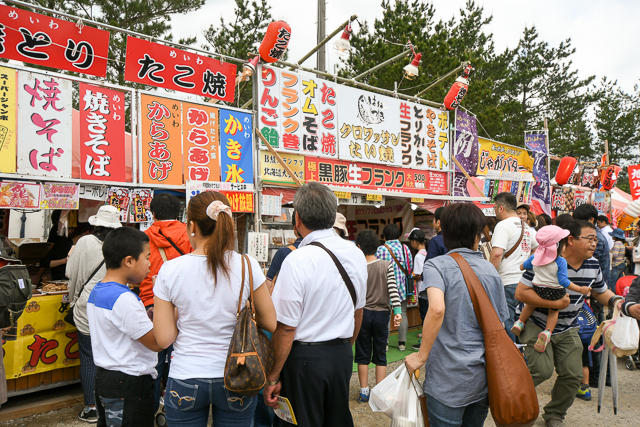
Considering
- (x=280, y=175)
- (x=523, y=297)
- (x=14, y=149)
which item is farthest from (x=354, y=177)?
(x=14, y=149)

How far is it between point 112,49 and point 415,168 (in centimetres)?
906

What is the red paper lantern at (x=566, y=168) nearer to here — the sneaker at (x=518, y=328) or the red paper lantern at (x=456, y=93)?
the red paper lantern at (x=456, y=93)

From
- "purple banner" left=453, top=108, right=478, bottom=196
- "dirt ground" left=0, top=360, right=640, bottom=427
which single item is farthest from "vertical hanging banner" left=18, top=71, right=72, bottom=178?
"purple banner" left=453, top=108, right=478, bottom=196

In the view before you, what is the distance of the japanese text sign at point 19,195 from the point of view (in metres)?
4.87

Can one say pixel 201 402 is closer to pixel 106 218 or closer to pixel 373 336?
pixel 106 218

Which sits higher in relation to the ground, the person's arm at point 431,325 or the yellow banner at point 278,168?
the yellow banner at point 278,168

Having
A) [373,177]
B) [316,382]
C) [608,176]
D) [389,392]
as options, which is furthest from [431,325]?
[608,176]

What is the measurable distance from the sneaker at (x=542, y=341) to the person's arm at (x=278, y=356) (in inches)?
104

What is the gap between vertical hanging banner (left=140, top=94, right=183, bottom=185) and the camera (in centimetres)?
592

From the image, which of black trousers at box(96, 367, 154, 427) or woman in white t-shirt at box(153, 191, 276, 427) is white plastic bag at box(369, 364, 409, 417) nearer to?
woman in white t-shirt at box(153, 191, 276, 427)

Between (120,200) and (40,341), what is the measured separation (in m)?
1.89

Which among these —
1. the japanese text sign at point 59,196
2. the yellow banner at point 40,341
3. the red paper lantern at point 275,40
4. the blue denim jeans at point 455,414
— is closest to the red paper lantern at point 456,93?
the red paper lantern at point 275,40

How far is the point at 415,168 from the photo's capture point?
367 inches

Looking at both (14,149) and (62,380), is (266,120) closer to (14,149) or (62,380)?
(14,149)
